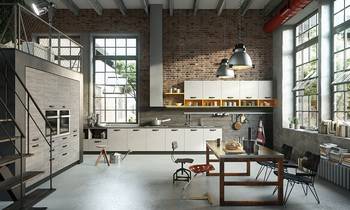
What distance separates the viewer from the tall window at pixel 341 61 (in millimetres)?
7082

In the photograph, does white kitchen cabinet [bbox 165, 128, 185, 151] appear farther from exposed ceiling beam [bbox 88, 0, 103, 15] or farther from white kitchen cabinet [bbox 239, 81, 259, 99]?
exposed ceiling beam [bbox 88, 0, 103, 15]

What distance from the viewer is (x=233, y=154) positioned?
5.32 m

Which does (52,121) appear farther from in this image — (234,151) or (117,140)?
(234,151)

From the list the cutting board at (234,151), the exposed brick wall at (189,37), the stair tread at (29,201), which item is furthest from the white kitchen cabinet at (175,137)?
the stair tread at (29,201)

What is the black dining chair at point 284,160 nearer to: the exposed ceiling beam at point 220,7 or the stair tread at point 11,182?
the stair tread at point 11,182

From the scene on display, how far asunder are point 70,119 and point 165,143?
11.0 feet

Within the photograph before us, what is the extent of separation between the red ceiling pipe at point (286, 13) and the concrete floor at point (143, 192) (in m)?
4.16

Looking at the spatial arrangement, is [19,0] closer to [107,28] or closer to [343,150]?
[107,28]

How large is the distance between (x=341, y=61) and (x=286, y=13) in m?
2.29

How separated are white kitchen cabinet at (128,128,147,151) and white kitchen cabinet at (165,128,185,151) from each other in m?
0.70

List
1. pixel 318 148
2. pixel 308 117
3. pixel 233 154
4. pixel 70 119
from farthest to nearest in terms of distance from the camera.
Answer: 1. pixel 308 117
2. pixel 70 119
3. pixel 318 148
4. pixel 233 154

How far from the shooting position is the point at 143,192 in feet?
19.2

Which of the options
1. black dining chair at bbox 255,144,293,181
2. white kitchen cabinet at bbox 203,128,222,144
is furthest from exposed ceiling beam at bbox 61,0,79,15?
black dining chair at bbox 255,144,293,181

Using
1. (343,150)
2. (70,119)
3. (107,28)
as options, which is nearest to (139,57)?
(107,28)
